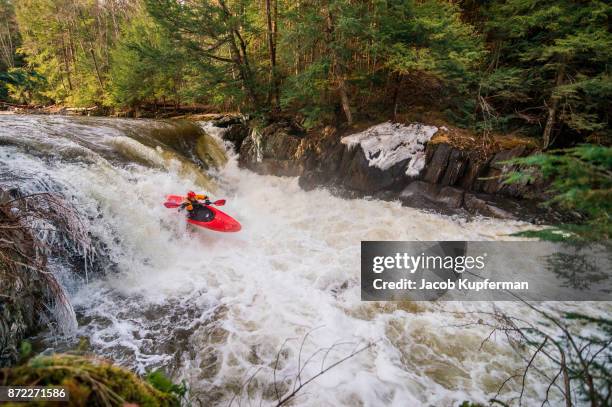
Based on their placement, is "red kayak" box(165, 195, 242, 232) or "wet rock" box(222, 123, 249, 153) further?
"wet rock" box(222, 123, 249, 153)

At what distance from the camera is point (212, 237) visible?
6293mm

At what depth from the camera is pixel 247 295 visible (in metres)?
4.64

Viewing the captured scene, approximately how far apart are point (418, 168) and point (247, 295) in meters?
5.36

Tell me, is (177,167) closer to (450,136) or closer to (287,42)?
(287,42)

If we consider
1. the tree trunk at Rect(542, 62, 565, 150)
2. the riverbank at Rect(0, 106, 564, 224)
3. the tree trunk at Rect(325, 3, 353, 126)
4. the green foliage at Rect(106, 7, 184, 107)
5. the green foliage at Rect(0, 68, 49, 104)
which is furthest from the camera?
the green foliage at Rect(106, 7, 184, 107)

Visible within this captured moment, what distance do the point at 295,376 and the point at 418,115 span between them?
758 cm

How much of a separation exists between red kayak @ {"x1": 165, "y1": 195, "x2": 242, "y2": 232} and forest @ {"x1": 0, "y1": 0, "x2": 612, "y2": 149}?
377cm

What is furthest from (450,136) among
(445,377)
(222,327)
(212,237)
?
(222,327)

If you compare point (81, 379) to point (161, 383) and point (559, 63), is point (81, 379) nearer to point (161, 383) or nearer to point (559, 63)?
point (161, 383)

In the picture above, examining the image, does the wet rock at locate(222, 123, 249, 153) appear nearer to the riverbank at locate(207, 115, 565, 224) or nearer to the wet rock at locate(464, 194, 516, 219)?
the riverbank at locate(207, 115, 565, 224)

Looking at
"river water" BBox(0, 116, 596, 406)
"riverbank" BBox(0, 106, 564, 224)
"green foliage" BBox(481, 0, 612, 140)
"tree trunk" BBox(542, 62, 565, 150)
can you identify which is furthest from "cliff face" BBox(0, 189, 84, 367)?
"tree trunk" BBox(542, 62, 565, 150)

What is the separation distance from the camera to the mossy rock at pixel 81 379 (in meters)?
0.95

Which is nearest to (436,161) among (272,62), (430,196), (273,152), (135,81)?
(430,196)

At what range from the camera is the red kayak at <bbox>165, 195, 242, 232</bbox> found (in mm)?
6184
